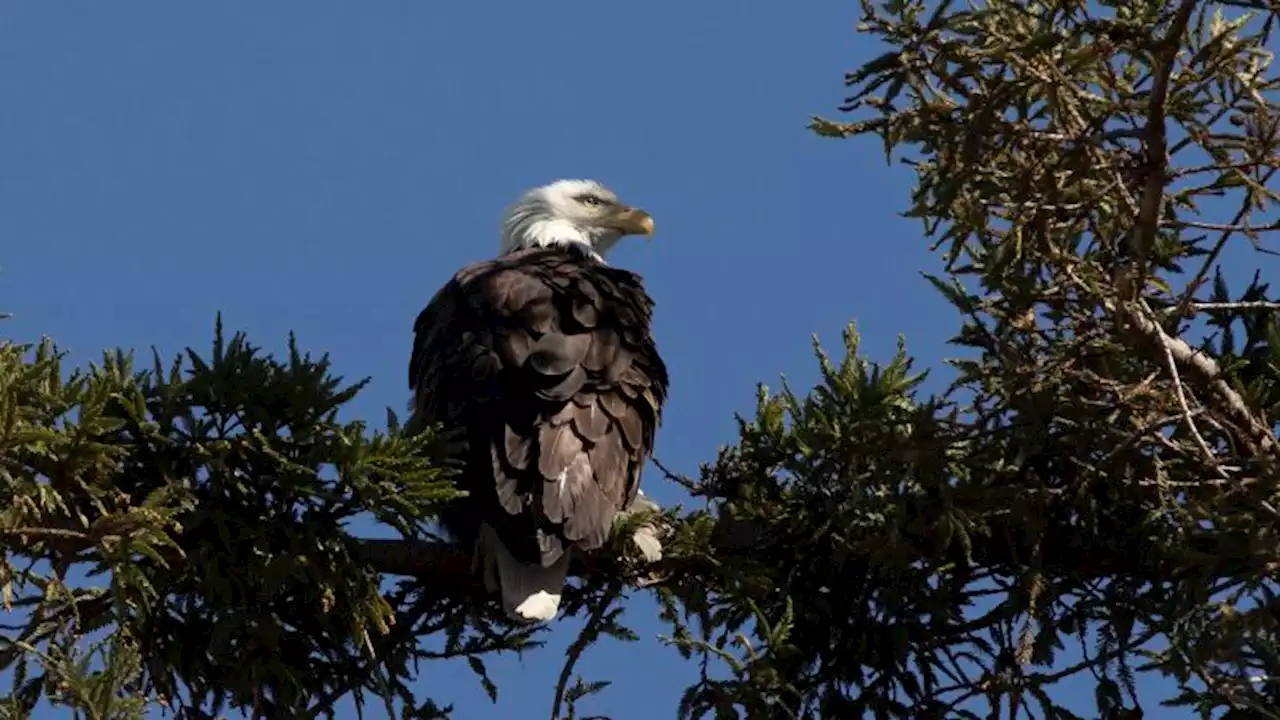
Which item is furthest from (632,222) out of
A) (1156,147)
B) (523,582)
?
(1156,147)

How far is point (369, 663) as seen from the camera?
6949mm

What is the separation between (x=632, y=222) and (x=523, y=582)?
389 cm

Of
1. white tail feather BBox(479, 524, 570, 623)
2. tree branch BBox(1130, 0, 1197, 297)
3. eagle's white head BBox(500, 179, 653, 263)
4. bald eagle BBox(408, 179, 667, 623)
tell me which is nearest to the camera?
tree branch BBox(1130, 0, 1197, 297)

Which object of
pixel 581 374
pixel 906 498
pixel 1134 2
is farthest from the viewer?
pixel 581 374

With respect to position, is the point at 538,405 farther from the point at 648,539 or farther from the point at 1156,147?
the point at 1156,147

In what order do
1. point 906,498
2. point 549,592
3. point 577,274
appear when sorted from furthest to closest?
1. point 577,274
2. point 549,592
3. point 906,498

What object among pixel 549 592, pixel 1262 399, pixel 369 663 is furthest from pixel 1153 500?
pixel 369 663

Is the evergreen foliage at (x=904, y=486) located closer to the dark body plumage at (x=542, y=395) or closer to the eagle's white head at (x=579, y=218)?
the dark body plumage at (x=542, y=395)

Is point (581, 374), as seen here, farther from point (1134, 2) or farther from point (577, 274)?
point (1134, 2)

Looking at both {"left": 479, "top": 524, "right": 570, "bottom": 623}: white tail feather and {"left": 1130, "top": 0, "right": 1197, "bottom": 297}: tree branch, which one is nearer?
{"left": 1130, "top": 0, "right": 1197, "bottom": 297}: tree branch

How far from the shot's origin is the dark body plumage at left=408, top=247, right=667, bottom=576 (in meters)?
7.32

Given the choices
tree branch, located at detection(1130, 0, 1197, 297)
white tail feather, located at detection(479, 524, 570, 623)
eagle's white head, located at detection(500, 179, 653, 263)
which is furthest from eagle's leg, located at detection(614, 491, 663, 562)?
eagle's white head, located at detection(500, 179, 653, 263)

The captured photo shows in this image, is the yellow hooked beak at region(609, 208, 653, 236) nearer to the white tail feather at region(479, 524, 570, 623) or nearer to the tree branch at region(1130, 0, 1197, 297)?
the white tail feather at region(479, 524, 570, 623)

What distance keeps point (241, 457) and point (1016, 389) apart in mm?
2257
